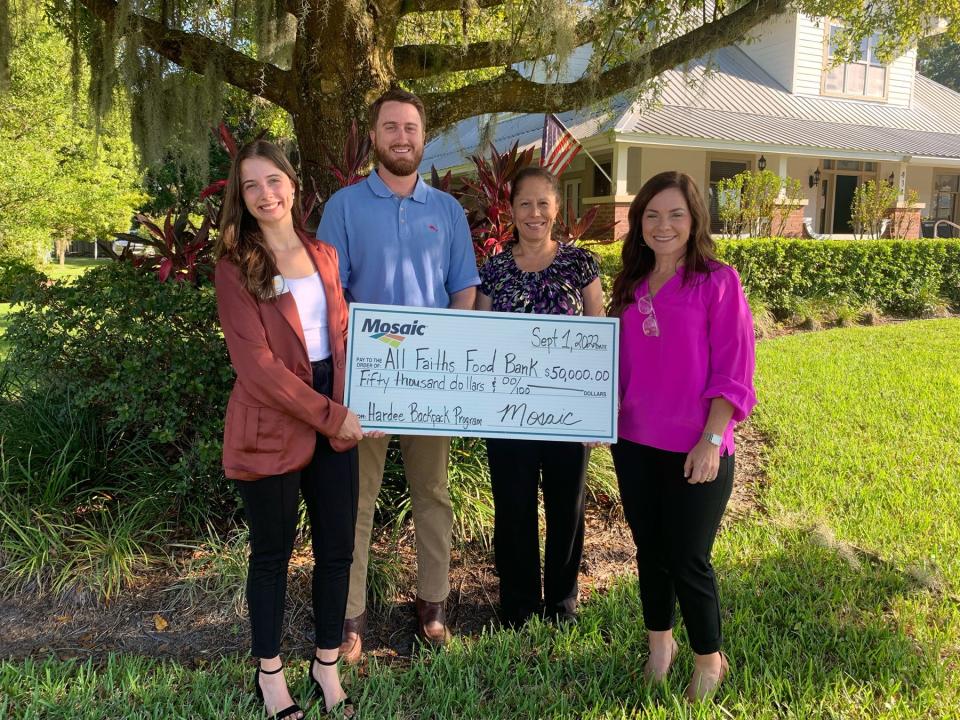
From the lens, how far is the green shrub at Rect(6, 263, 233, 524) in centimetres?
354

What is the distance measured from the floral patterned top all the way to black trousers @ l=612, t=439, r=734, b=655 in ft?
1.95

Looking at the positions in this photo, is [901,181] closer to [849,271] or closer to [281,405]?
[849,271]

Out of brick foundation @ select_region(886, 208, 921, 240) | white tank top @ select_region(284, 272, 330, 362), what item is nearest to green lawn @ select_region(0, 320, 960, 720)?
white tank top @ select_region(284, 272, 330, 362)

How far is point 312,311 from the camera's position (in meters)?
2.48

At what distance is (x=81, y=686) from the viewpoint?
8.70 feet

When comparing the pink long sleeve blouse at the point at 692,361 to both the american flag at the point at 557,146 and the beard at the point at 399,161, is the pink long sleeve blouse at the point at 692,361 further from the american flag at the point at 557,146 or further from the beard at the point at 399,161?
the american flag at the point at 557,146

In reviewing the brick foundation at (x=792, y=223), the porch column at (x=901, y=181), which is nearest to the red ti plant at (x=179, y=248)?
the brick foundation at (x=792, y=223)

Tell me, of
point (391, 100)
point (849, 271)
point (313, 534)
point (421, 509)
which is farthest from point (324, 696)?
point (849, 271)

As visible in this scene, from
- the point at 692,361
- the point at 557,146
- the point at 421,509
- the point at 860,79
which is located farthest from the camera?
the point at 860,79

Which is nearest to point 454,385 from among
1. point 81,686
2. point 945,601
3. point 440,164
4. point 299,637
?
point 299,637

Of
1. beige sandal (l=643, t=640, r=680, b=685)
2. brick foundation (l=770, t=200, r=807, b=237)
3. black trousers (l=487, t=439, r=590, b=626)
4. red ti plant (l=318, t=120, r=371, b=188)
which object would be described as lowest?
beige sandal (l=643, t=640, r=680, b=685)

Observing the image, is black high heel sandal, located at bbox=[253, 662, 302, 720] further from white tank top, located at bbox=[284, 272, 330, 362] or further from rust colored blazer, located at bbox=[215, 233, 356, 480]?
white tank top, located at bbox=[284, 272, 330, 362]

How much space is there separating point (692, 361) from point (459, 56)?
3.53m

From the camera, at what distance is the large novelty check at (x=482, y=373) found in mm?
2660
